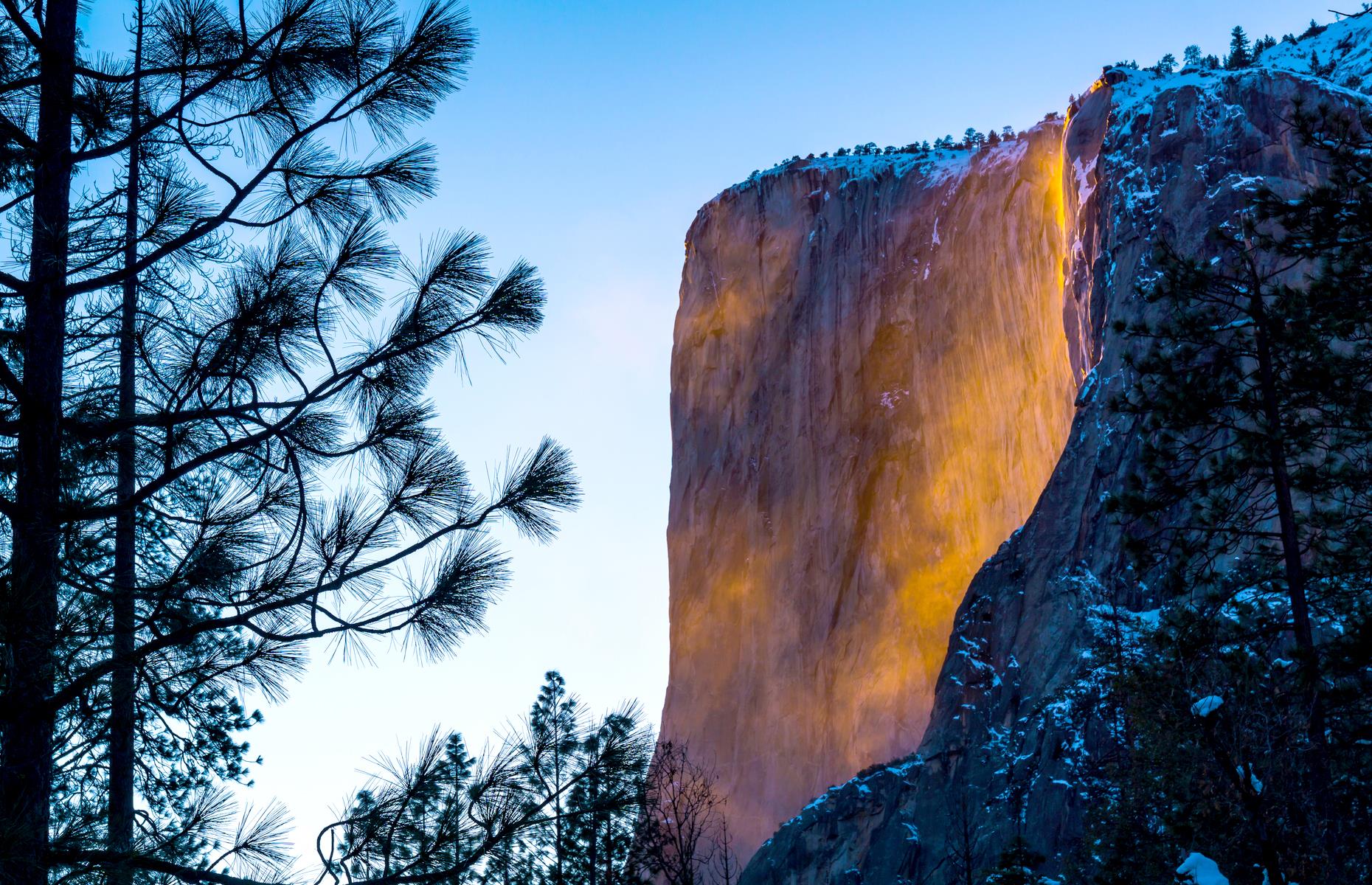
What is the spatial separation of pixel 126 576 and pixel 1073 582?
23572mm

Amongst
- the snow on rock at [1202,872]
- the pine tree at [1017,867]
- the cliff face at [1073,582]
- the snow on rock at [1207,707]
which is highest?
the cliff face at [1073,582]

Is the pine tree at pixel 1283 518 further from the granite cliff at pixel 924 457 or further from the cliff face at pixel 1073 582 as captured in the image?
the cliff face at pixel 1073 582

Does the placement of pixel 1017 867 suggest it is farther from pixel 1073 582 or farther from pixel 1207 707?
pixel 1207 707

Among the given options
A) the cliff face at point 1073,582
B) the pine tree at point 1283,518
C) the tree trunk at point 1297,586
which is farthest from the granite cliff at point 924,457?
the tree trunk at point 1297,586

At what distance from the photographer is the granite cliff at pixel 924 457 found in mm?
26828

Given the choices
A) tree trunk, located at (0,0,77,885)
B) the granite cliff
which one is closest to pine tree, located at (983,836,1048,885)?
the granite cliff

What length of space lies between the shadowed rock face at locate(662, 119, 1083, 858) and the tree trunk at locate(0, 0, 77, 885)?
104 ft

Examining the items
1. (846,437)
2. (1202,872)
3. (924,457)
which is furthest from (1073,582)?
(1202,872)

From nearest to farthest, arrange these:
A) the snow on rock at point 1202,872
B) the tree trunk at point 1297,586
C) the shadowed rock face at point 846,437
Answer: the snow on rock at point 1202,872 < the tree trunk at point 1297,586 < the shadowed rock face at point 846,437

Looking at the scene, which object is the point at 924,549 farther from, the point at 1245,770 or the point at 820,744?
the point at 1245,770

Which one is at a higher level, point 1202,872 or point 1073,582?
point 1073,582

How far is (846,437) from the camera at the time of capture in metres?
44.4

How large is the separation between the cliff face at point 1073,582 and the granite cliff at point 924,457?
0.07 metres

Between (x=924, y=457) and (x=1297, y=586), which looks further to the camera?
(x=924, y=457)
